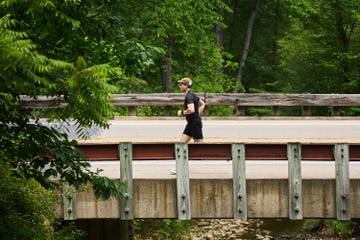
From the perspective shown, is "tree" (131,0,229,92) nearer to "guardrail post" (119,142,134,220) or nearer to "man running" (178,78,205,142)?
"man running" (178,78,205,142)

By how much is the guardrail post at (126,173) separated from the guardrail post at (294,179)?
2245 mm

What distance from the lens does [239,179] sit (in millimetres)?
9719

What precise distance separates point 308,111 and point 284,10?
2391cm

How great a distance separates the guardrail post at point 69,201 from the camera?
963 centimetres

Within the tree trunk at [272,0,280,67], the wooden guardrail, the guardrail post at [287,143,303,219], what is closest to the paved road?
the wooden guardrail

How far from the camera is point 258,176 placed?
35.1 ft

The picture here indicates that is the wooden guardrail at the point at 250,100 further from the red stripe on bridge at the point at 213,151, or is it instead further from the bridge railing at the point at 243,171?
the bridge railing at the point at 243,171

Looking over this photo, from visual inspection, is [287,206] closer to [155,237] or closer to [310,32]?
[155,237]

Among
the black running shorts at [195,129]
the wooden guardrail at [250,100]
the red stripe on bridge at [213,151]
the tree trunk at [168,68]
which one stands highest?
the tree trunk at [168,68]

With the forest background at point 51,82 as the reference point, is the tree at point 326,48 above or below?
above

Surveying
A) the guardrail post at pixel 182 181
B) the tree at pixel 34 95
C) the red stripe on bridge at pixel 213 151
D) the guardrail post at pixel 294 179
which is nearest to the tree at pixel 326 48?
the red stripe on bridge at pixel 213 151

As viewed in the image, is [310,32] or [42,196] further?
[310,32]

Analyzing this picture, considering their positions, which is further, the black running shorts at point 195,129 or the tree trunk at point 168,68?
the tree trunk at point 168,68

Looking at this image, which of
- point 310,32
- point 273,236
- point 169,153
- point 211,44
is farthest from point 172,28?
point 169,153
